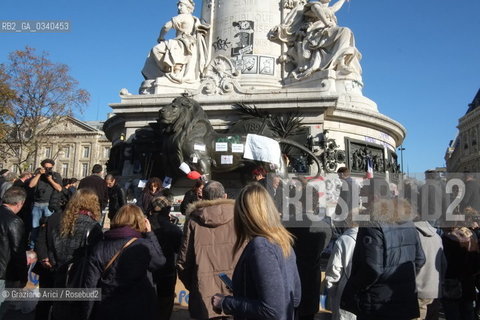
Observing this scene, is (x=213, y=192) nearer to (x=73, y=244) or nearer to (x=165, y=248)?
(x=165, y=248)

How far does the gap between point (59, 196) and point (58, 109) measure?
79.6 ft

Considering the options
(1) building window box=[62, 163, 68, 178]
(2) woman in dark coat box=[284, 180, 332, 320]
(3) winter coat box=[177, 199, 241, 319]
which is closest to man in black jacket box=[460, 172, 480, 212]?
(2) woman in dark coat box=[284, 180, 332, 320]

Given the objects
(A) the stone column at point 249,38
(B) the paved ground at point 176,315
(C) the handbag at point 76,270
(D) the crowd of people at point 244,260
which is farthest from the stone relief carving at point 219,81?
(C) the handbag at point 76,270

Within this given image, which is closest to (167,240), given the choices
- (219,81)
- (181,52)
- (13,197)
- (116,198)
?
(13,197)

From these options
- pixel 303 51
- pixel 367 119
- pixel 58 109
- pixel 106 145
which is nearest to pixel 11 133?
pixel 58 109

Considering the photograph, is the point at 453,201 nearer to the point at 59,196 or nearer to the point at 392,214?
the point at 392,214

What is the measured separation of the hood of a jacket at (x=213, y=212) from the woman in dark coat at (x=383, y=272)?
3.73ft

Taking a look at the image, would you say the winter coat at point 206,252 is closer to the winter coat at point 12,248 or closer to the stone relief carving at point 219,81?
the winter coat at point 12,248

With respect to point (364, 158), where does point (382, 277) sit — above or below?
below

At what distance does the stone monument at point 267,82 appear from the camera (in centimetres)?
1196

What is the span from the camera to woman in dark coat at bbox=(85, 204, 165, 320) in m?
3.49

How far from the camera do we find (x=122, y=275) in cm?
352

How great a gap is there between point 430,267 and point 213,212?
7.74 feet

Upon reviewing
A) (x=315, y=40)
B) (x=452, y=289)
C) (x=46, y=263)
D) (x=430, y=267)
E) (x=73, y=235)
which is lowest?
(x=452, y=289)
